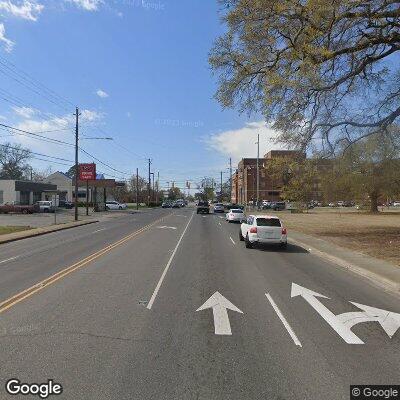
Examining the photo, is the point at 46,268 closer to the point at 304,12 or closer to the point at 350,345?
the point at 350,345

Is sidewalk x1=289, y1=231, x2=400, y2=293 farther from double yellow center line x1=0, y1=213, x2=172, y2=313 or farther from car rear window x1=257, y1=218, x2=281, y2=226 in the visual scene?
double yellow center line x1=0, y1=213, x2=172, y2=313

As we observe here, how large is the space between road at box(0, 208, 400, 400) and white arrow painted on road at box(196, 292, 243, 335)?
0.02m

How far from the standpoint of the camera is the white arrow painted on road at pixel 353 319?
25.6ft

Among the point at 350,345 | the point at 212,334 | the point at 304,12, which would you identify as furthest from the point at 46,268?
the point at 304,12

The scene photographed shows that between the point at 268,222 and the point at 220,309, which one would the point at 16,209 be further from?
the point at 220,309

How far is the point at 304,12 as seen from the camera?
1978 centimetres

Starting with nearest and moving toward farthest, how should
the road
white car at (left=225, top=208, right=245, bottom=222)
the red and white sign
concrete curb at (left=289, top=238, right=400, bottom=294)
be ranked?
the road, concrete curb at (left=289, top=238, right=400, bottom=294), white car at (left=225, top=208, right=245, bottom=222), the red and white sign

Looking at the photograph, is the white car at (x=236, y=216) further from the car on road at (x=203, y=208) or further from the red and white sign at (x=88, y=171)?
the red and white sign at (x=88, y=171)

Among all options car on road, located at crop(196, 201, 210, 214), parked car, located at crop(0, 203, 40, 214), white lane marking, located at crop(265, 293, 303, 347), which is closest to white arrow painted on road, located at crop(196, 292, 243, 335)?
white lane marking, located at crop(265, 293, 303, 347)

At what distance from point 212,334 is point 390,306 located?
14.2 feet

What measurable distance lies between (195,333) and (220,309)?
181 centimetres

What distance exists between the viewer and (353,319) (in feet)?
28.8

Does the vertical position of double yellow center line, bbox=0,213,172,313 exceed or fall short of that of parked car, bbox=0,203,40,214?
it falls short

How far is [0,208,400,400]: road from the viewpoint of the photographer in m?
5.57
